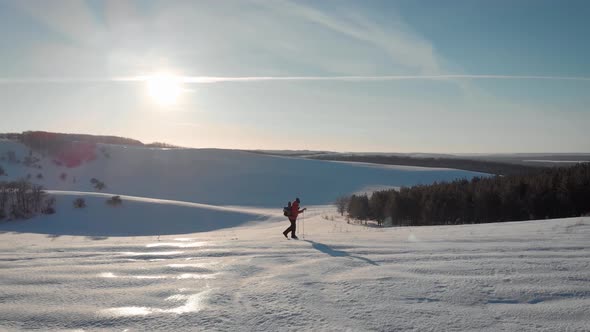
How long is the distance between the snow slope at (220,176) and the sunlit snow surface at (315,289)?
3283 centimetres

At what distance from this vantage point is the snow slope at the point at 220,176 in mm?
47000

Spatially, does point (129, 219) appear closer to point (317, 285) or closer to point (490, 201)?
point (490, 201)

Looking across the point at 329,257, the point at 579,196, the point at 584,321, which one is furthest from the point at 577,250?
the point at 579,196

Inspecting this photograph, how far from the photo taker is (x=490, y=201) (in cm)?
2009

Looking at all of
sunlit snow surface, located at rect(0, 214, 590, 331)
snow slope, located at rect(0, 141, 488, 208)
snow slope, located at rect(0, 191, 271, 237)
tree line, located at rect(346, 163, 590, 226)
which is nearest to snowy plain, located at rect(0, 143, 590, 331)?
sunlit snow surface, located at rect(0, 214, 590, 331)

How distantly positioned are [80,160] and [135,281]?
187ft

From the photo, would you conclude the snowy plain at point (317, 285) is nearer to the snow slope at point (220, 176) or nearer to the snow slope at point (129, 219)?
the snow slope at point (129, 219)

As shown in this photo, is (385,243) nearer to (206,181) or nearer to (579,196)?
(579,196)

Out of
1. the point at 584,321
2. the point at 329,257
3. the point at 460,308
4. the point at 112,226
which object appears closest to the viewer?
the point at 584,321

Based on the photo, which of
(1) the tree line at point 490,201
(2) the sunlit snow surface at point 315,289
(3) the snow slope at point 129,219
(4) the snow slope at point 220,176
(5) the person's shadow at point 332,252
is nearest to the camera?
(2) the sunlit snow surface at point 315,289

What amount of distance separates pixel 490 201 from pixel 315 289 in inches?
661

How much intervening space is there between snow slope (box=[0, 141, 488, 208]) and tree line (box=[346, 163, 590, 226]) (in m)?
19.7

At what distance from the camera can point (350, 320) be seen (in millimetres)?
4887

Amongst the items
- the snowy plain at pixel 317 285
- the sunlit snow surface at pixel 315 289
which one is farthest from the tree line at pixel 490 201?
the sunlit snow surface at pixel 315 289
